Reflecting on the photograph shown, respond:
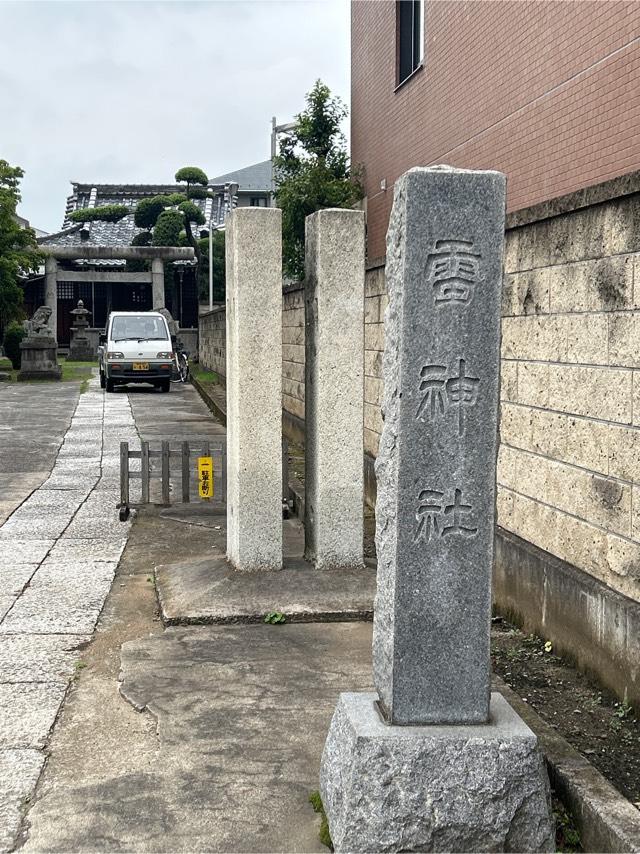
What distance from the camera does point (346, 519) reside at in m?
7.05

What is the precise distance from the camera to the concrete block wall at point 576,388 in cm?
471

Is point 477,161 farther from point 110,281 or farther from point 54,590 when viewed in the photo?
point 110,281

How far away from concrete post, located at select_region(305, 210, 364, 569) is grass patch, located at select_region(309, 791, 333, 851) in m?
3.13

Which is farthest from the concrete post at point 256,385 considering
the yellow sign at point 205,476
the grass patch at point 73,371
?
the grass patch at point 73,371

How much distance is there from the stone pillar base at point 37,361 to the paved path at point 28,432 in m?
1.54

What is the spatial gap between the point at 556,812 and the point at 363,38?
15.8m

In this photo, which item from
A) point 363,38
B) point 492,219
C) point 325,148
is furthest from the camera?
point 325,148

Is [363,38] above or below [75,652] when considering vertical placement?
above

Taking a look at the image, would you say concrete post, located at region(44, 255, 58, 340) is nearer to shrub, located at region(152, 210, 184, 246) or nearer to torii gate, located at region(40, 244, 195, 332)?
torii gate, located at region(40, 244, 195, 332)

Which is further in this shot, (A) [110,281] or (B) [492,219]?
(A) [110,281]

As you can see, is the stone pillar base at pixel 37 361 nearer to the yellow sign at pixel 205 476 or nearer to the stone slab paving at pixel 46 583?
the stone slab paving at pixel 46 583

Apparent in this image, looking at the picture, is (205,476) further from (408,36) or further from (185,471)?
(408,36)

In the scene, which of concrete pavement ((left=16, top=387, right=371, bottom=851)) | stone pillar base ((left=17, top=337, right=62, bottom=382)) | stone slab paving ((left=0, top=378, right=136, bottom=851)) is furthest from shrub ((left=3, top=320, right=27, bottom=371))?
concrete pavement ((left=16, top=387, right=371, bottom=851))

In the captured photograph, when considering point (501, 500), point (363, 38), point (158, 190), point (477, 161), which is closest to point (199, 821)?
point (501, 500)
